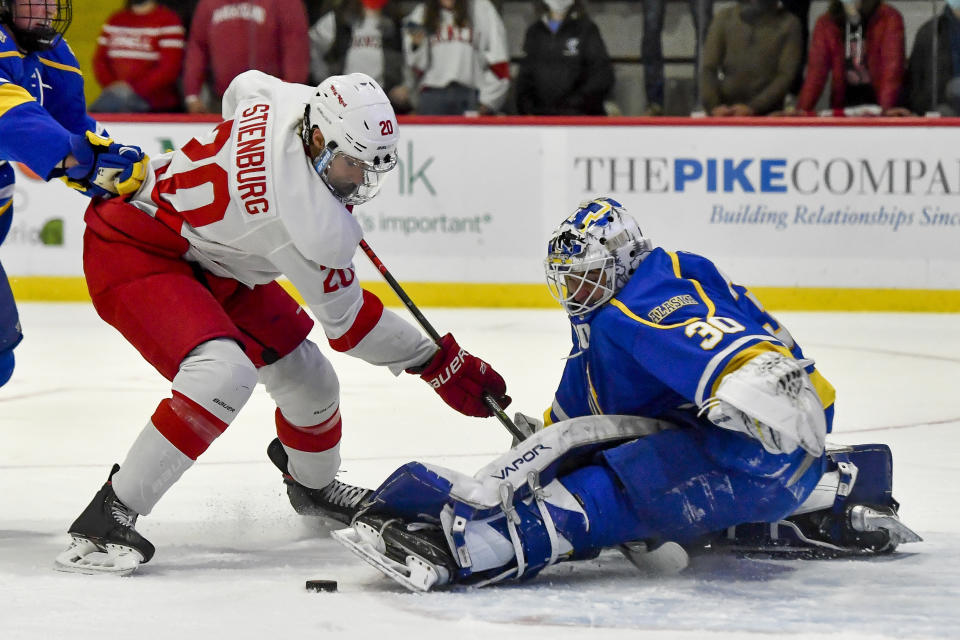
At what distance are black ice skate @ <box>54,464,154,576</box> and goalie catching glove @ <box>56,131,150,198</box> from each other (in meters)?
0.67

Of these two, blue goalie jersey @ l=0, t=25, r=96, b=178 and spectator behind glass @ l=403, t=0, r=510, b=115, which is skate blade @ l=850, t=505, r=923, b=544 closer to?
blue goalie jersey @ l=0, t=25, r=96, b=178

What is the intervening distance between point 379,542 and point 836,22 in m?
5.09

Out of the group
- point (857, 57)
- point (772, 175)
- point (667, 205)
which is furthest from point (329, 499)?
point (857, 57)

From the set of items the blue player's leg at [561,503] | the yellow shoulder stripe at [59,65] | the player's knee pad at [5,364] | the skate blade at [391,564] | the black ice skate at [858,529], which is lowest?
A: the black ice skate at [858,529]

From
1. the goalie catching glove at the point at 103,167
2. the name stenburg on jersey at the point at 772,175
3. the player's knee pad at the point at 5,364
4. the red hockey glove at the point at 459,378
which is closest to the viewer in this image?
the goalie catching glove at the point at 103,167

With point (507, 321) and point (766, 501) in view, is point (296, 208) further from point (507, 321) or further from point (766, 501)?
point (507, 321)

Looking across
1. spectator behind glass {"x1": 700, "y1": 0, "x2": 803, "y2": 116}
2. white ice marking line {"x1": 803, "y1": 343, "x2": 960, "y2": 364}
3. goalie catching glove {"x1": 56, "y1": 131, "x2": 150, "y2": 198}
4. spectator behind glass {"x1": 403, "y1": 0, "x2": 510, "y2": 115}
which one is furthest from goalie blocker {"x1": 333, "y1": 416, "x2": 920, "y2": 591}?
spectator behind glass {"x1": 403, "y1": 0, "x2": 510, "y2": 115}

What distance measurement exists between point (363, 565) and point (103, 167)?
0.99 m

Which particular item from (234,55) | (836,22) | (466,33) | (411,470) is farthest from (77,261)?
(411,470)

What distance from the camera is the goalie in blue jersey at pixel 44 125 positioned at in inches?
118

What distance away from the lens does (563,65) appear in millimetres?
7320

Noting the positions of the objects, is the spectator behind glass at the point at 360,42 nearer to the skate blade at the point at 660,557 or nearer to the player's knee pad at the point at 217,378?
the player's knee pad at the point at 217,378

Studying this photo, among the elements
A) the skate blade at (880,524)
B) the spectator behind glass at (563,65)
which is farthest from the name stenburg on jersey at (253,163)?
the spectator behind glass at (563,65)

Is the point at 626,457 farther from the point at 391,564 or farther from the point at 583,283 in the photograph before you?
the point at 391,564
